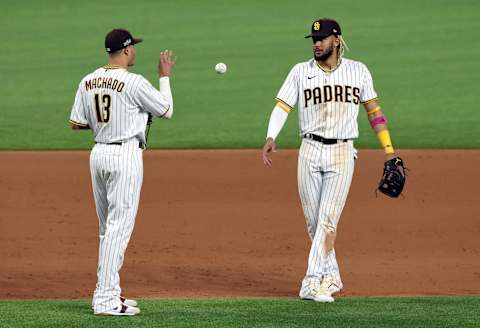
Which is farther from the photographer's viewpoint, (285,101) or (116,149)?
(285,101)

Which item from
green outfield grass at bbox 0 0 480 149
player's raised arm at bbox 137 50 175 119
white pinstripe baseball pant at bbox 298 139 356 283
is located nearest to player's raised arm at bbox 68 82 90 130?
player's raised arm at bbox 137 50 175 119

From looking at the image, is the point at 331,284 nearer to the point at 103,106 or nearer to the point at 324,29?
the point at 324,29

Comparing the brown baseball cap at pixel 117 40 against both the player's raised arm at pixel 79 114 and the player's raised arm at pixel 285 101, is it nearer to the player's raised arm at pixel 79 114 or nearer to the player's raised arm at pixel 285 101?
the player's raised arm at pixel 79 114

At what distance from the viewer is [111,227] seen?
818 centimetres

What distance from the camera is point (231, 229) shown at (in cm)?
1248

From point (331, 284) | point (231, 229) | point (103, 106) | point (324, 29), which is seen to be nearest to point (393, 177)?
point (331, 284)

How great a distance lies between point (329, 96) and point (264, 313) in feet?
5.70

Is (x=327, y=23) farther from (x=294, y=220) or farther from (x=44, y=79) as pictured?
(x=44, y=79)

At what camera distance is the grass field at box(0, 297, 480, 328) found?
25.5 feet

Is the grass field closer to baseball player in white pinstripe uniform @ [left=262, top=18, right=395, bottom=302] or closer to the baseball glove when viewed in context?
baseball player in white pinstripe uniform @ [left=262, top=18, right=395, bottom=302]

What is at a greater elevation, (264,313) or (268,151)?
(268,151)

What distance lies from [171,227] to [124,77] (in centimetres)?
460

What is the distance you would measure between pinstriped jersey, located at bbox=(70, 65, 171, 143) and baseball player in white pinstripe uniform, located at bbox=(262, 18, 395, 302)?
1.06m

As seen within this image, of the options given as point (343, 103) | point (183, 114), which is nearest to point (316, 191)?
point (343, 103)
